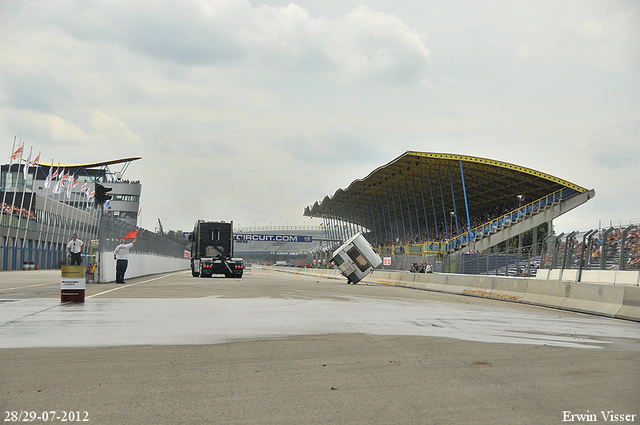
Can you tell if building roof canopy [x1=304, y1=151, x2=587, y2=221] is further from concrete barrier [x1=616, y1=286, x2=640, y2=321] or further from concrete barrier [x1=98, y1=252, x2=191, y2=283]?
concrete barrier [x1=616, y1=286, x2=640, y2=321]

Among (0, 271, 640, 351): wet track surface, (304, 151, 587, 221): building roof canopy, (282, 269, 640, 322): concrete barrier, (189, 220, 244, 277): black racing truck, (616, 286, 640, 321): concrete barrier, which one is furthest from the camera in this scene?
(304, 151, 587, 221): building roof canopy

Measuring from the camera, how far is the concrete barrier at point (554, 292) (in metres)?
14.8

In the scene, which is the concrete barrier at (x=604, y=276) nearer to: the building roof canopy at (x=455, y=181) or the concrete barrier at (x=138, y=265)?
the concrete barrier at (x=138, y=265)

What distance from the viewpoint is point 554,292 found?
18.3 meters

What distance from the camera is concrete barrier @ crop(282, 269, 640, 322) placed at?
14.8m

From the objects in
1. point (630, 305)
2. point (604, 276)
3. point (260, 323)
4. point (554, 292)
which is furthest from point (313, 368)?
point (604, 276)

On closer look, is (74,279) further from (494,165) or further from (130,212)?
(130,212)

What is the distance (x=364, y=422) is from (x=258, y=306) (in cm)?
1115

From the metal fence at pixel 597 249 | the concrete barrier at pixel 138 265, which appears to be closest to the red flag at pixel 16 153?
the concrete barrier at pixel 138 265

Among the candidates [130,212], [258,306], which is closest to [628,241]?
[258,306]

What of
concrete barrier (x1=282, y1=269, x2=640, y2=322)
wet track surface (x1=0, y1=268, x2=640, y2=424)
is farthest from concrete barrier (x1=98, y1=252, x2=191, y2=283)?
wet track surface (x1=0, y1=268, x2=640, y2=424)

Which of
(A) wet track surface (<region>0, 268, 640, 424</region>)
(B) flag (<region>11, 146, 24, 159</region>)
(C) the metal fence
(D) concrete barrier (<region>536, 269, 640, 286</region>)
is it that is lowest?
(A) wet track surface (<region>0, 268, 640, 424</region>)

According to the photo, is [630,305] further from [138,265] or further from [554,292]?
[138,265]

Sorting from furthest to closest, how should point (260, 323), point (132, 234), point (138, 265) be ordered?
point (138, 265)
point (132, 234)
point (260, 323)
